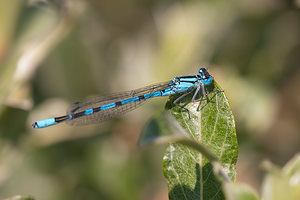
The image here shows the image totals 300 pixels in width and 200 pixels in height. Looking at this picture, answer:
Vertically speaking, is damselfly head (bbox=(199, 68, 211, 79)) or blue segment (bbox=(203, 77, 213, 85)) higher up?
damselfly head (bbox=(199, 68, 211, 79))

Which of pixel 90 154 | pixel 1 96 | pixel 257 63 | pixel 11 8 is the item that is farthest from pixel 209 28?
pixel 1 96

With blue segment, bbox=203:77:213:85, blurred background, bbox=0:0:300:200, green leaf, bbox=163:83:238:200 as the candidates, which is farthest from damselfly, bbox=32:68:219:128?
Answer: green leaf, bbox=163:83:238:200

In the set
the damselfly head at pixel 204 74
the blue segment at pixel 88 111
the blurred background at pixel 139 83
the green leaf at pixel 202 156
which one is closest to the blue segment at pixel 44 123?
the blurred background at pixel 139 83

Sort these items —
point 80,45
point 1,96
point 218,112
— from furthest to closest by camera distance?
point 80,45 → point 1,96 → point 218,112

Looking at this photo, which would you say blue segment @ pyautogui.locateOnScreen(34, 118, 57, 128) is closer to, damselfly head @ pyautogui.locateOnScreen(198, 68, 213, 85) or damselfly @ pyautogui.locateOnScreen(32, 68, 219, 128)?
damselfly @ pyautogui.locateOnScreen(32, 68, 219, 128)

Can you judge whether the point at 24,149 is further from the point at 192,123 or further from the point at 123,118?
the point at 192,123
